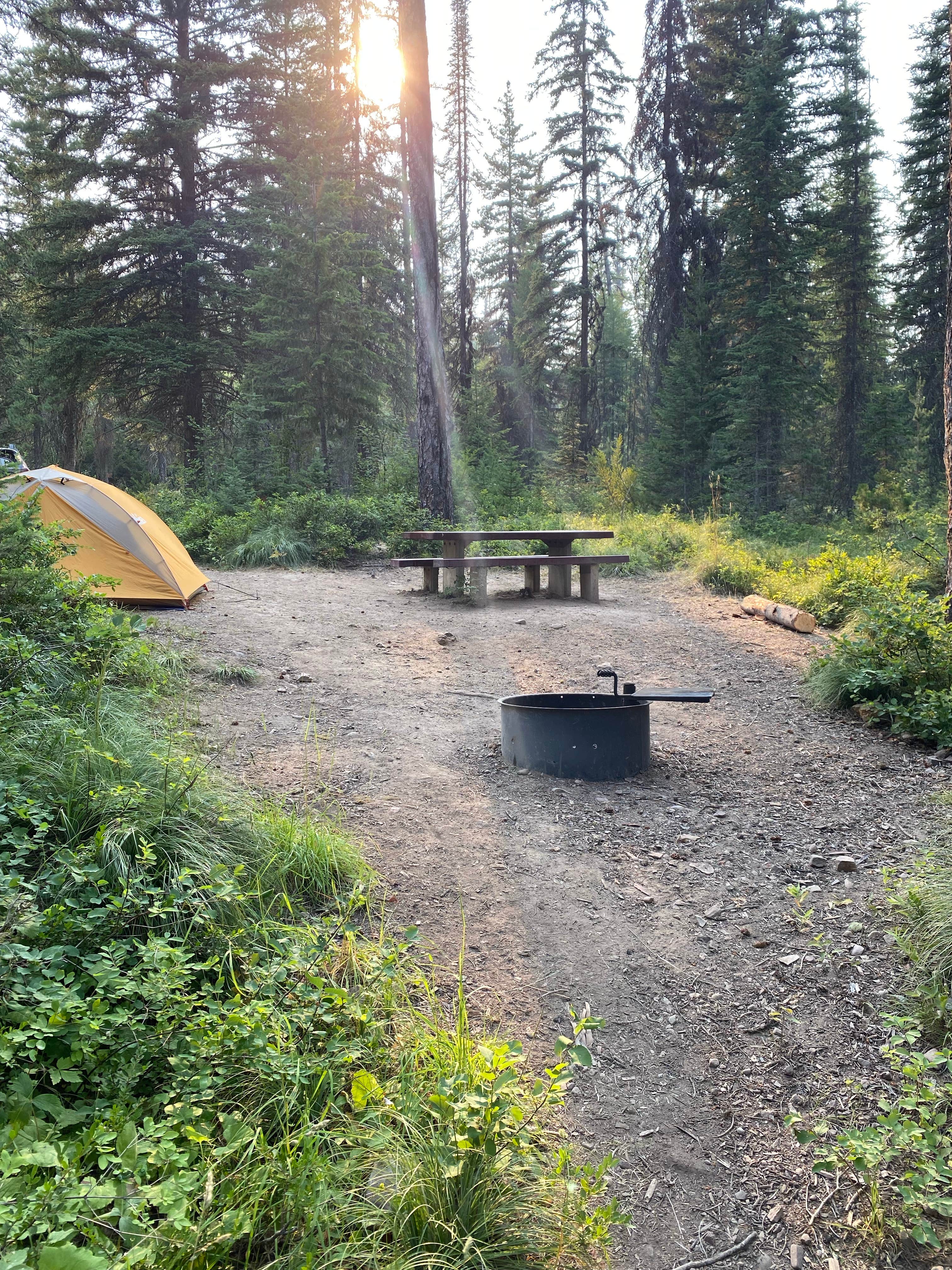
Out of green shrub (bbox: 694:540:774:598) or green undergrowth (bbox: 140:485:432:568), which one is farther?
green undergrowth (bbox: 140:485:432:568)

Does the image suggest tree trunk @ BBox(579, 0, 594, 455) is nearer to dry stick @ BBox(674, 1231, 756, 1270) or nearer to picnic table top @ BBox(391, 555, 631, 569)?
picnic table top @ BBox(391, 555, 631, 569)

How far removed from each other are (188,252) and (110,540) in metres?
13.5

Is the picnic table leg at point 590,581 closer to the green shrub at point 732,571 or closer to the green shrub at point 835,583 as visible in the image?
the green shrub at point 732,571

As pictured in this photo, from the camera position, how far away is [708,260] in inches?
877

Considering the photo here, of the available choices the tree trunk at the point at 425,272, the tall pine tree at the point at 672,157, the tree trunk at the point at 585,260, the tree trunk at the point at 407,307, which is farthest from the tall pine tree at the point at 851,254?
the tree trunk at the point at 425,272

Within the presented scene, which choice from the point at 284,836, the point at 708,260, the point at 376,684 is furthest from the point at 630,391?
the point at 284,836

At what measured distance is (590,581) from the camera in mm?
9445

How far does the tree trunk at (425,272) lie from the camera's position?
451 inches

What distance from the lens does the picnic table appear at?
9.03 meters

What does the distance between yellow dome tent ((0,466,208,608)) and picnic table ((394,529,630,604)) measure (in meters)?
2.75

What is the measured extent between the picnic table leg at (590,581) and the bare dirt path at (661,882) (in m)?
2.77

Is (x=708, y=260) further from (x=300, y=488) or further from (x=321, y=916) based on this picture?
(x=321, y=916)

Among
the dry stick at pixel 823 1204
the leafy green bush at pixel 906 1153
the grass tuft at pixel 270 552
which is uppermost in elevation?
the grass tuft at pixel 270 552

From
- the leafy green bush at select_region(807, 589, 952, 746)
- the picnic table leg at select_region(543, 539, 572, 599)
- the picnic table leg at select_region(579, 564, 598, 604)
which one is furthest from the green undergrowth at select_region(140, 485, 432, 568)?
the leafy green bush at select_region(807, 589, 952, 746)
